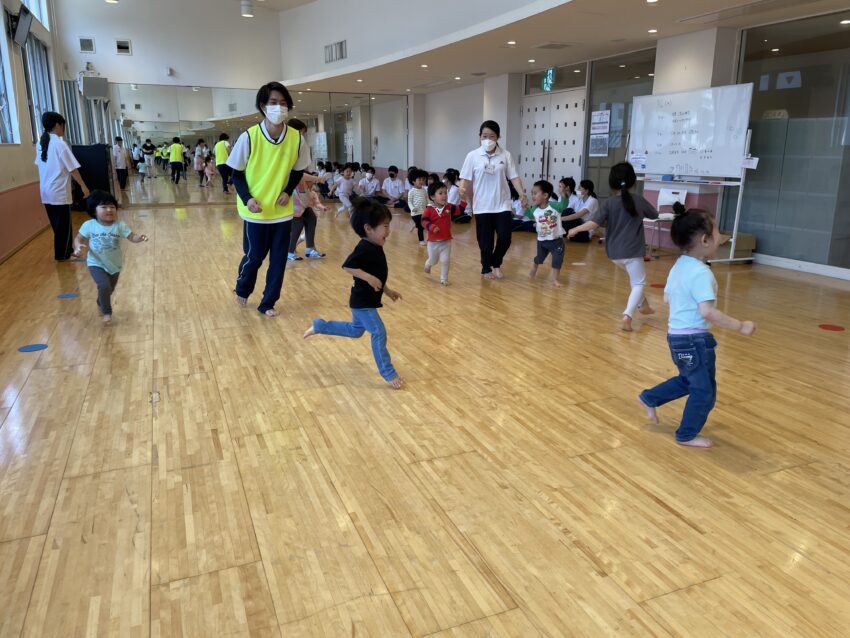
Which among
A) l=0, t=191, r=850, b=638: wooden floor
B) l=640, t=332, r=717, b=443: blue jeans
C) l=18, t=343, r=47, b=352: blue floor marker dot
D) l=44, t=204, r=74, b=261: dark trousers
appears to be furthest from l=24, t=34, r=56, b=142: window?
l=640, t=332, r=717, b=443: blue jeans

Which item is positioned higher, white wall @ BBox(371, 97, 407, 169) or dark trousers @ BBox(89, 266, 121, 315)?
white wall @ BBox(371, 97, 407, 169)

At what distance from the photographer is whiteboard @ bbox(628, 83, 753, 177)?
737 cm

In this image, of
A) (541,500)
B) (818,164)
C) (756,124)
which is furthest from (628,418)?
(756,124)

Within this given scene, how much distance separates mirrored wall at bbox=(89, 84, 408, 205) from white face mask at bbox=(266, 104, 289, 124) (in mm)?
11435

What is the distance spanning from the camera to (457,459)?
8.90ft

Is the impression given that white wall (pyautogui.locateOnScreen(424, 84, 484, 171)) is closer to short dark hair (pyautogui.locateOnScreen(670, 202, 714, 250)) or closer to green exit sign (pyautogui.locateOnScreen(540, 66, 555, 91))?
green exit sign (pyautogui.locateOnScreen(540, 66, 555, 91))

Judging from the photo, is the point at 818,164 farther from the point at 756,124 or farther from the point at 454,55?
the point at 454,55

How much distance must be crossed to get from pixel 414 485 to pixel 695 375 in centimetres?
130

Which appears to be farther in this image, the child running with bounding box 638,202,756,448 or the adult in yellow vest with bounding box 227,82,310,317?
the adult in yellow vest with bounding box 227,82,310,317

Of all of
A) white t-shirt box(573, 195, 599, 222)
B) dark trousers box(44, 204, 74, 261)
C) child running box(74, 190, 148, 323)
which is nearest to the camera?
child running box(74, 190, 148, 323)

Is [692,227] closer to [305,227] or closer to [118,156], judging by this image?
[305,227]

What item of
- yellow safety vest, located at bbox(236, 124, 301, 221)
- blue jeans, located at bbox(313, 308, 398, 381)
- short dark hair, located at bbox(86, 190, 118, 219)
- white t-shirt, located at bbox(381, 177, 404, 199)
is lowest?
blue jeans, located at bbox(313, 308, 398, 381)

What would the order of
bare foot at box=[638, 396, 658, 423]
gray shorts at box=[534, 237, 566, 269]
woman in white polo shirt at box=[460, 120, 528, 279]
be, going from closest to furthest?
bare foot at box=[638, 396, 658, 423] → woman in white polo shirt at box=[460, 120, 528, 279] → gray shorts at box=[534, 237, 566, 269]

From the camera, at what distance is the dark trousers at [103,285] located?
4.67 metres
